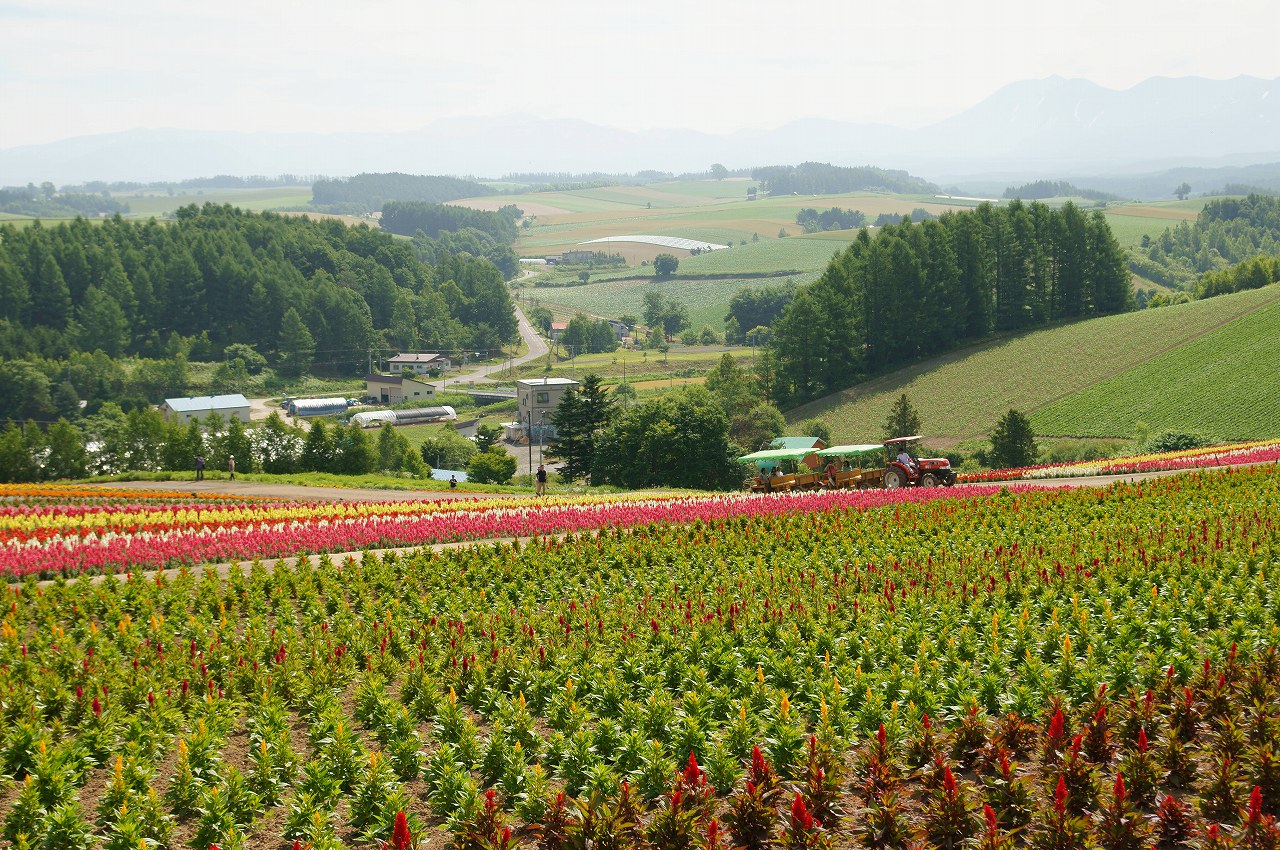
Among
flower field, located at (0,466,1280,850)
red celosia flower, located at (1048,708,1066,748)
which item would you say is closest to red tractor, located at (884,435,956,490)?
flower field, located at (0,466,1280,850)

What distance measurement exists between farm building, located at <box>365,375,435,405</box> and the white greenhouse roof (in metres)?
18.9

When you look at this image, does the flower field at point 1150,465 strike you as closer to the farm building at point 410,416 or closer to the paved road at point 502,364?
the farm building at point 410,416

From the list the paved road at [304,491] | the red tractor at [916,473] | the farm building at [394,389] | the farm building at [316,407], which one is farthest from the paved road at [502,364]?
the red tractor at [916,473]

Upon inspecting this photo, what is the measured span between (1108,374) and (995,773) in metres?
83.0

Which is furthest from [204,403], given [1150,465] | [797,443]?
[1150,465]

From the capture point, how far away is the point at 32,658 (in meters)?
16.0

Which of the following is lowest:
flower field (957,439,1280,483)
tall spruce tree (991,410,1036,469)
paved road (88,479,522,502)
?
tall spruce tree (991,410,1036,469)

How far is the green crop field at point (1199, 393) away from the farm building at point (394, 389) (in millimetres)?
75719

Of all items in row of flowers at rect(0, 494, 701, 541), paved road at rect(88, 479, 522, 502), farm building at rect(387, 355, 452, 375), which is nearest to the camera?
row of flowers at rect(0, 494, 701, 541)

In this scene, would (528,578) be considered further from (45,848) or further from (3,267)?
(3,267)

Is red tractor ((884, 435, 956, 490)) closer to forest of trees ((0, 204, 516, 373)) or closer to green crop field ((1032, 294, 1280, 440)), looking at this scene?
green crop field ((1032, 294, 1280, 440))

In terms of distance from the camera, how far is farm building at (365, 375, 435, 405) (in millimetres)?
130250

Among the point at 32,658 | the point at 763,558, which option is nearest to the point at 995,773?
the point at 763,558

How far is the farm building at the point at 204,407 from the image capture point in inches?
4313
